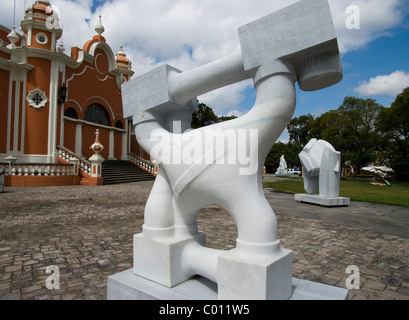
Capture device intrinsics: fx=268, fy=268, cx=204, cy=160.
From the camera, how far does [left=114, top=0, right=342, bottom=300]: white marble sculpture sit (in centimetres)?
164

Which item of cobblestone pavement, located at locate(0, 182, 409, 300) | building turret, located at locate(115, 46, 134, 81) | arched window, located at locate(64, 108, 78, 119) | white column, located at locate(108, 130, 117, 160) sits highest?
building turret, located at locate(115, 46, 134, 81)

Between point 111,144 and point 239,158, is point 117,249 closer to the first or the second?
point 239,158

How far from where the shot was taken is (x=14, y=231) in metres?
4.58

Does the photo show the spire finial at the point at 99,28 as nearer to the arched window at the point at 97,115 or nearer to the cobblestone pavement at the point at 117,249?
the arched window at the point at 97,115

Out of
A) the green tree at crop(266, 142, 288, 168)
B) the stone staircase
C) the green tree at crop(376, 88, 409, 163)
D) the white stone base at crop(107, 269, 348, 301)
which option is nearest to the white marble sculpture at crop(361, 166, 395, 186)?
the green tree at crop(376, 88, 409, 163)

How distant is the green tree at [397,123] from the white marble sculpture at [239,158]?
2673 cm

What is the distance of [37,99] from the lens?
15.0 metres

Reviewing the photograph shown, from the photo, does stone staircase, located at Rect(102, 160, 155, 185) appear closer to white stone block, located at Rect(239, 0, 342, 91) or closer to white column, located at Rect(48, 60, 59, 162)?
white column, located at Rect(48, 60, 59, 162)

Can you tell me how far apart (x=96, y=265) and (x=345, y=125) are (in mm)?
27409

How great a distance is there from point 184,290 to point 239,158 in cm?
105

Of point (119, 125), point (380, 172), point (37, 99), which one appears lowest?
point (380, 172)

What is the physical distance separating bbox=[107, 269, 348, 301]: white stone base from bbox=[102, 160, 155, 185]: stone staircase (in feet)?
43.5

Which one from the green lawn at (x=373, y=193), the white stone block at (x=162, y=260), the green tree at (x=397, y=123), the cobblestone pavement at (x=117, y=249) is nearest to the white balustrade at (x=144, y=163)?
the green lawn at (x=373, y=193)

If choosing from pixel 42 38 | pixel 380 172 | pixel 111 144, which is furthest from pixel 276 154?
pixel 42 38
